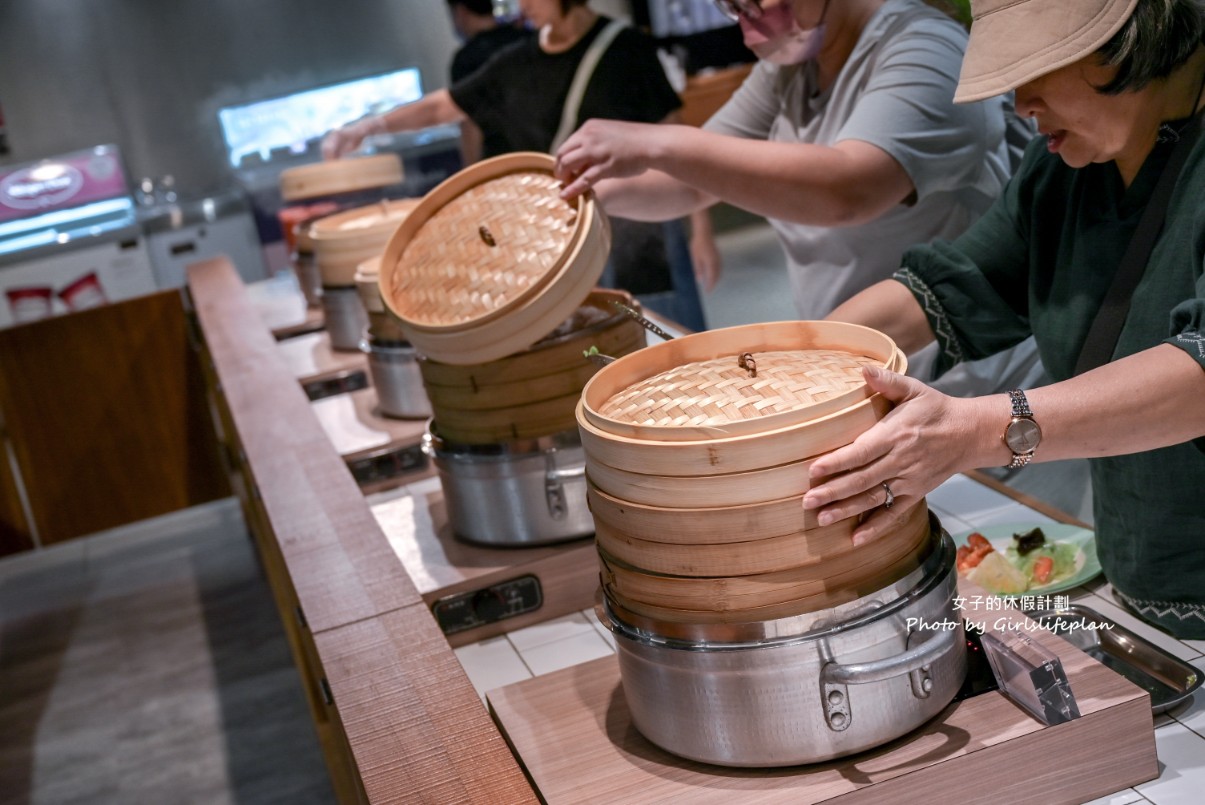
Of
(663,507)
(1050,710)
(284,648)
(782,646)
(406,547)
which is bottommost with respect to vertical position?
(284,648)

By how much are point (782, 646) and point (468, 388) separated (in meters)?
0.95

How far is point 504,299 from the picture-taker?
5.92 ft

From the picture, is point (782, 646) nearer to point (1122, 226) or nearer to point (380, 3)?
point (1122, 226)

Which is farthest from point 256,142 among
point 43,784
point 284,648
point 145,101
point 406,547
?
point 406,547

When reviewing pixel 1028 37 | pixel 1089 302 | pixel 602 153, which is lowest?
pixel 1089 302

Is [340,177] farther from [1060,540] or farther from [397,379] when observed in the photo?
[1060,540]

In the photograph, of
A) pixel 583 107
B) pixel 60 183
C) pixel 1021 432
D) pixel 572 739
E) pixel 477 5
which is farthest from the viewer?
pixel 60 183

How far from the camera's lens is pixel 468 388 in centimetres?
198

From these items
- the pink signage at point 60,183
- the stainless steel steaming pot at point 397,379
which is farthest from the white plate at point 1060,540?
the pink signage at point 60,183

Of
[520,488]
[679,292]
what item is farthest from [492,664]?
[679,292]

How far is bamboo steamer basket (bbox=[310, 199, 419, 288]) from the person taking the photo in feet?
10.3

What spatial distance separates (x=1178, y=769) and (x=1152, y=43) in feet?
2.50

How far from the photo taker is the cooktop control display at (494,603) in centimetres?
193

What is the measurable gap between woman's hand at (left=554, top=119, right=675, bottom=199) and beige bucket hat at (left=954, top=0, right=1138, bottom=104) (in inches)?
24.5
